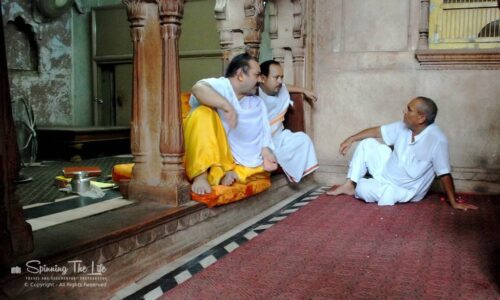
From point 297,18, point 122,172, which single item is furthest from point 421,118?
point 122,172

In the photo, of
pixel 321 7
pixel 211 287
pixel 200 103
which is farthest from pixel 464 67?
pixel 211 287

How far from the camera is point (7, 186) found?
76.3 inches

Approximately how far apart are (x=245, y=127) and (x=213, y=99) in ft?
1.83

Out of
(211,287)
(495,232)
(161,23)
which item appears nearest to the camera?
(211,287)

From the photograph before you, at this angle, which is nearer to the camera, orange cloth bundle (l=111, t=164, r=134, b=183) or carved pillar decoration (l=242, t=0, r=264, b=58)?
orange cloth bundle (l=111, t=164, r=134, b=183)

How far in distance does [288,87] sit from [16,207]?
12.5 feet

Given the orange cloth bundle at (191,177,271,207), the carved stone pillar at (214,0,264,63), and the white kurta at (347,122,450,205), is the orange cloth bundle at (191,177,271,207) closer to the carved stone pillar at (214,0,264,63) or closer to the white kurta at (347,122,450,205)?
the white kurta at (347,122,450,205)

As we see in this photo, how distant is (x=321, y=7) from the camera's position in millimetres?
5562

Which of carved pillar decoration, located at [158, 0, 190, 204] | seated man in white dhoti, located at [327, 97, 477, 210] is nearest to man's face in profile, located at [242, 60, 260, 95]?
carved pillar decoration, located at [158, 0, 190, 204]

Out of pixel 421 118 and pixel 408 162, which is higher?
pixel 421 118

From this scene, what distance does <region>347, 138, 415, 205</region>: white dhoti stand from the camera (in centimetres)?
439

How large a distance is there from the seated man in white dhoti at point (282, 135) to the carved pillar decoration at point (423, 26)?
1552 mm

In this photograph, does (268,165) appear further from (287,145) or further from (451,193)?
(451,193)

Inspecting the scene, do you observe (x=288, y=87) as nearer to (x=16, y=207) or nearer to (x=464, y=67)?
(x=464, y=67)
